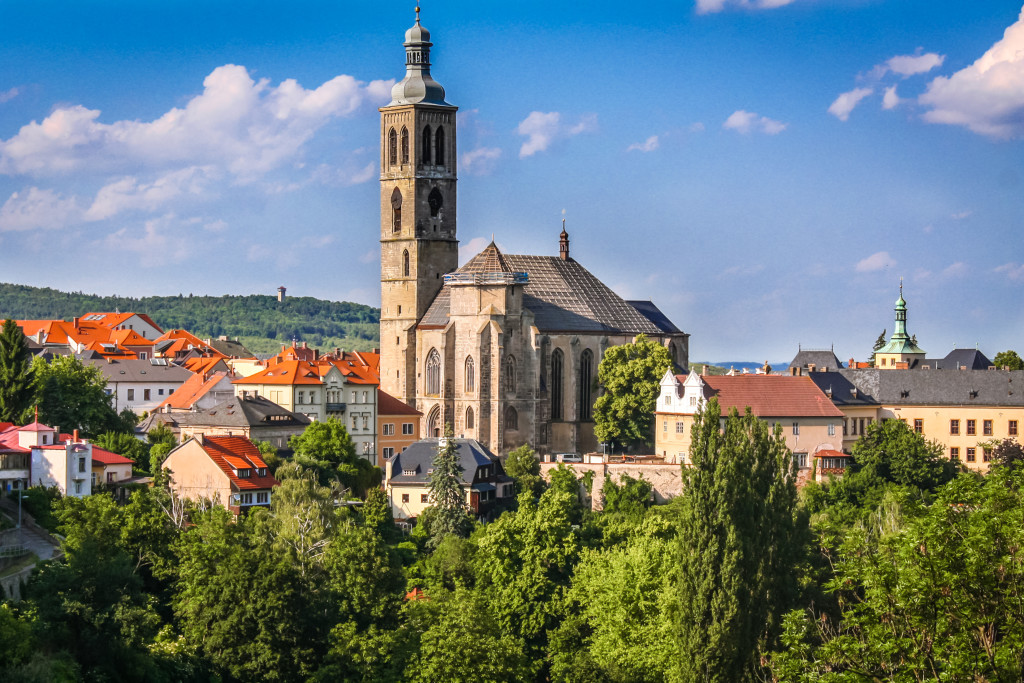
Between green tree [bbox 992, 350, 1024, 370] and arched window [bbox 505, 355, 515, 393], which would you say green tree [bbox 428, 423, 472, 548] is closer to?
arched window [bbox 505, 355, 515, 393]

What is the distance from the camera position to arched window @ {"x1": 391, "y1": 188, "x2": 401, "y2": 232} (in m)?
95.7

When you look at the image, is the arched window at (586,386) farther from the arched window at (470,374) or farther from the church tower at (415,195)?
the church tower at (415,195)

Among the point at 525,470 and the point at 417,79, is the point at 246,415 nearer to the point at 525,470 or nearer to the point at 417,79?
the point at 525,470

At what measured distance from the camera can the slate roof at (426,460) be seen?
258ft

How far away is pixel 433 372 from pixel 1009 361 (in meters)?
50.0

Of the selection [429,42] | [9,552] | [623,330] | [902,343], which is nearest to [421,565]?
[9,552]

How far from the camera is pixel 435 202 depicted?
9581 cm

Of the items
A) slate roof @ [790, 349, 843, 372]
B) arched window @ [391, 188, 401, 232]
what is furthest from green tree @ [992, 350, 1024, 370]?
arched window @ [391, 188, 401, 232]

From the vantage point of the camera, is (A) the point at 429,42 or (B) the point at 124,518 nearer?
(B) the point at 124,518

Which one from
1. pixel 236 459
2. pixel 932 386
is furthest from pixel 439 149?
pixel 932 386

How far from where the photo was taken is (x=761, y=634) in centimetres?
5406

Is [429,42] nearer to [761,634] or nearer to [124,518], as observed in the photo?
[124,518]

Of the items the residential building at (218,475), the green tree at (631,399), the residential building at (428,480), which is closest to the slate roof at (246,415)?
the residential building at (428,480)

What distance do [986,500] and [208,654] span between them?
27.8 m
